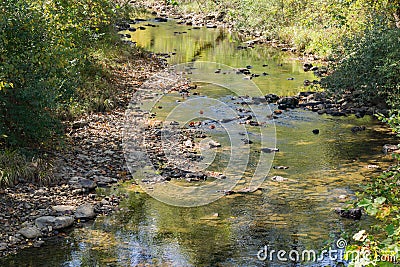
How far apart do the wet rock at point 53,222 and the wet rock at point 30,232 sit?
0.42 ft

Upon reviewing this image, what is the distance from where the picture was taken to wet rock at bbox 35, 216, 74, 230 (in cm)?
742

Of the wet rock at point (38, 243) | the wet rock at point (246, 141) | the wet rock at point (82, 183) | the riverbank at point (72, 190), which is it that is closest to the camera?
the wet rock at point (38, 243)

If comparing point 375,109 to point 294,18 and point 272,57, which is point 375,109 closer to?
point 272,57

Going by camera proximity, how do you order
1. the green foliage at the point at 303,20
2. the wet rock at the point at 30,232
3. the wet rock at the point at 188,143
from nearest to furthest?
1. the wet rock at the point at 30,232
2. the wet rock at the point at 188,143
3. the green foliage at the point at 303,20

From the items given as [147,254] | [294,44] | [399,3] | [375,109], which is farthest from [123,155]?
[294,44]

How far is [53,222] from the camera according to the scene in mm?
7477

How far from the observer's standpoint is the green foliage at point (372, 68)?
1347cm

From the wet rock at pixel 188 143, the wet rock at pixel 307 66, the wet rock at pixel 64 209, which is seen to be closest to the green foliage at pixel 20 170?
the wet rock at pixel 64 209

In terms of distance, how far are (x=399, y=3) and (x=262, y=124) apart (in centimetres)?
618

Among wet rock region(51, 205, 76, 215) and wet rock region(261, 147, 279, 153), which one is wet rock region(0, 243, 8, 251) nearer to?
wet rock region(51, 205, 76, 215)

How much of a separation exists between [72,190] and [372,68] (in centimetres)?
913

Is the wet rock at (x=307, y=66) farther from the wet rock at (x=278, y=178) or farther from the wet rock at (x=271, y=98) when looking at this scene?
the wet rock at (x=278, y=178)

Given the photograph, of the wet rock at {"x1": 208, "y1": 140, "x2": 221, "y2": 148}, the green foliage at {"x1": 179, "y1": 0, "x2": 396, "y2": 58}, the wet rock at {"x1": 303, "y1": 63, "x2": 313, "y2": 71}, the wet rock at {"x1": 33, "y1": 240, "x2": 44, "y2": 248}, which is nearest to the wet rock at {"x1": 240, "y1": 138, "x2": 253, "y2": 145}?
the wet rock at {"x1": 208, "y1": 140, "x2": 221, "y2": 148}

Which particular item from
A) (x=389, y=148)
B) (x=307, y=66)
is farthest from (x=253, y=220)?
(x=307, y=66)
